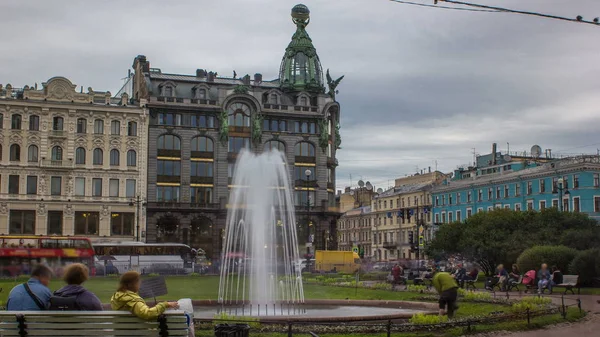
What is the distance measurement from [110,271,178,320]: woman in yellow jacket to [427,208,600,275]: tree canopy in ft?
120

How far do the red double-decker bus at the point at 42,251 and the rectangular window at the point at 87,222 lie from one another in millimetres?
16551

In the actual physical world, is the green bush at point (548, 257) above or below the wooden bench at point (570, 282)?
above

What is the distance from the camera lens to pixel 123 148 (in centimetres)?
7900

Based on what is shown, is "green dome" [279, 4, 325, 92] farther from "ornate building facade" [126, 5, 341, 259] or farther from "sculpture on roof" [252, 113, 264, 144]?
"sculpture on roof" [252, 113, 264, 144]

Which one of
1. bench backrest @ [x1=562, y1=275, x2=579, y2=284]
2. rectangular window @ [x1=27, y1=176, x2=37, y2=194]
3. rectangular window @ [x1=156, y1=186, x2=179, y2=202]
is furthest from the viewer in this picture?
rectangular window @ [x1=156, y1=186, x2=179, y2=202]

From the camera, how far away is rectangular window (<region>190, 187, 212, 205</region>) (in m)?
80.7

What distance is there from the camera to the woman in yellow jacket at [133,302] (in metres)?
9.31

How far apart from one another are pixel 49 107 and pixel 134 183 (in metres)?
11.5

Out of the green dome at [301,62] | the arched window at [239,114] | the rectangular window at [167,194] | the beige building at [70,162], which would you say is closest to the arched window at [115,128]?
the beige building at [70,162]

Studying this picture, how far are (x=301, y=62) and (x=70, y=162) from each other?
28795 mm

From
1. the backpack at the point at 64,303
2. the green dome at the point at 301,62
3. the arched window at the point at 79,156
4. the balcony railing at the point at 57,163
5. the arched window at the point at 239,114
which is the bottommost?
the backpack at the point at 64,303

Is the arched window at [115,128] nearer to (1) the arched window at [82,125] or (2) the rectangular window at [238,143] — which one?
(1) the arched window at [82,125]

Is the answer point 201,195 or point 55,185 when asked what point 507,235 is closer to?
point 201,195

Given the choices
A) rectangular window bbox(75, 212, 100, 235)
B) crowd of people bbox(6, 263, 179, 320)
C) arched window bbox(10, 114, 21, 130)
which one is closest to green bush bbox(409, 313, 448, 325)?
crowd of people bbox(6, 263, 179, 320)
